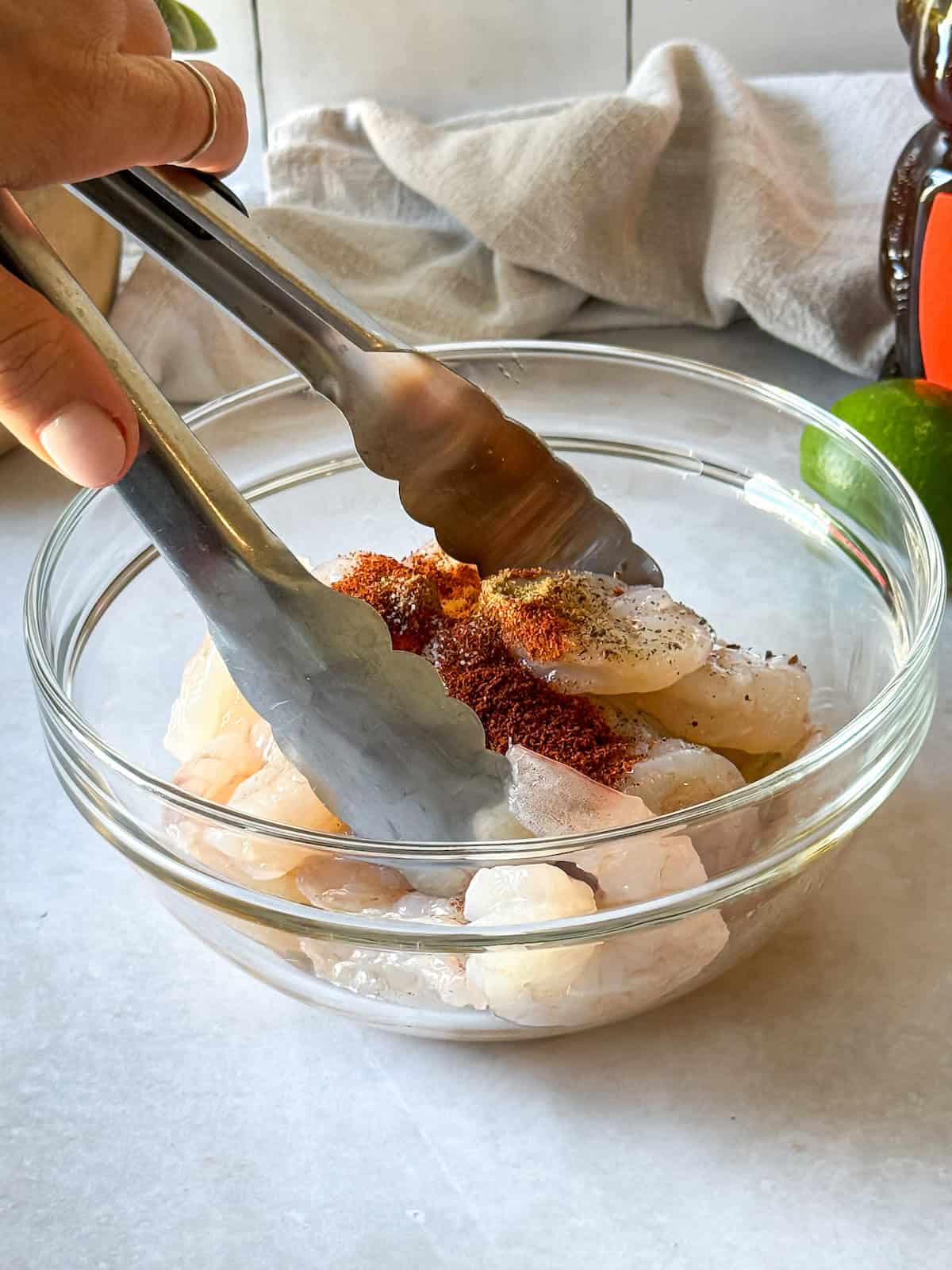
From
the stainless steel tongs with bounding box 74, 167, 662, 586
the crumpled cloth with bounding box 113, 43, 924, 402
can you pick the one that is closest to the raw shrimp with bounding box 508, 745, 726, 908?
the stainless steel tongs with bounding box 74, 167, 662, 586

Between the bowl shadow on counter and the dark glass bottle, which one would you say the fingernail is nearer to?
the bowl shadow on counter

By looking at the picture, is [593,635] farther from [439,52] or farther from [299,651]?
[439,52]

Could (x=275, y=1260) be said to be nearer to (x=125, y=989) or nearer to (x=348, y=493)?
(x=125, y=989)

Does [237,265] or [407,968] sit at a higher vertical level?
[237,265]

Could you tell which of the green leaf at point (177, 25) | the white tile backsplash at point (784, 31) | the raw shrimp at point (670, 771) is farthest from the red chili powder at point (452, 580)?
the white tile backsplash at point (784, 31)

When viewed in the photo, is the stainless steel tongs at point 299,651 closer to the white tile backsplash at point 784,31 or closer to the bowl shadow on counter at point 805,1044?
the bowl shadow on counter at point 805,1044

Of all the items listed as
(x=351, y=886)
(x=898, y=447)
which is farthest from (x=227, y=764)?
(x=898, y=447)
